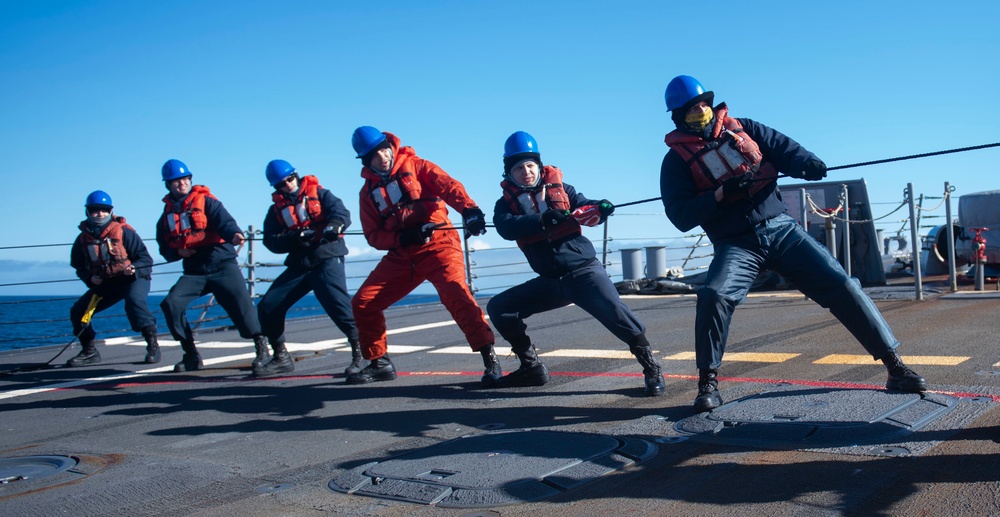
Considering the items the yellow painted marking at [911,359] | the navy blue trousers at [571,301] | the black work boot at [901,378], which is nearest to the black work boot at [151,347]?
the navy blue trousers at [571,301]

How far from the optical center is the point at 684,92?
496 cm

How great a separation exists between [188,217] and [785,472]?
6.48 meters

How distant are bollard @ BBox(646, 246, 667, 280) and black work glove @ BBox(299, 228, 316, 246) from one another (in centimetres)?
1069

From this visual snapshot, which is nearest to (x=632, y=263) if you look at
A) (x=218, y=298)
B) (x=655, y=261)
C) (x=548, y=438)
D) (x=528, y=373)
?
(x=655, y=261)

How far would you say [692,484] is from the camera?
11.4ft

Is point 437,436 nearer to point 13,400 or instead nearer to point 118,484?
point 118,484

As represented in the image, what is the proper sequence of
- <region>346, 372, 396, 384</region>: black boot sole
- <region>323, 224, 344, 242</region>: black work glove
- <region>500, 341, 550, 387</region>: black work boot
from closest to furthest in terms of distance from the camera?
<region>500, 341, 550, 387</region>: black work boot → <region>346, 372, 396, 384</region>: black boot sole → <region>323, 224, 344, 242</region>: black work glove

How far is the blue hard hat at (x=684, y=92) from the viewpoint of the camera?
4938mm

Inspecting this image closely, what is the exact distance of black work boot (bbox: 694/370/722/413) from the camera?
186 inches

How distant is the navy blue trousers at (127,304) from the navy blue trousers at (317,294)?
2.40 m

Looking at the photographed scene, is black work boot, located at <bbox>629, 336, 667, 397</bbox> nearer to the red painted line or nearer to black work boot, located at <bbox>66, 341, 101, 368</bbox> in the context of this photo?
the red painted line

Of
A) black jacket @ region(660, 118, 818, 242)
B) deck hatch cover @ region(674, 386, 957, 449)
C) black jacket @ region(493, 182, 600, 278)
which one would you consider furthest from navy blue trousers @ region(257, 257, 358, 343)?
deck hatch cover @ region(674, 386, 957, 449)

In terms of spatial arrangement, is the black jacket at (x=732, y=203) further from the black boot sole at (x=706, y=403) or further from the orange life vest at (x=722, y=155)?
the black boot sole at (x=706, y=403)

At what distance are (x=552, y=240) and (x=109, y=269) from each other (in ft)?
18.7
